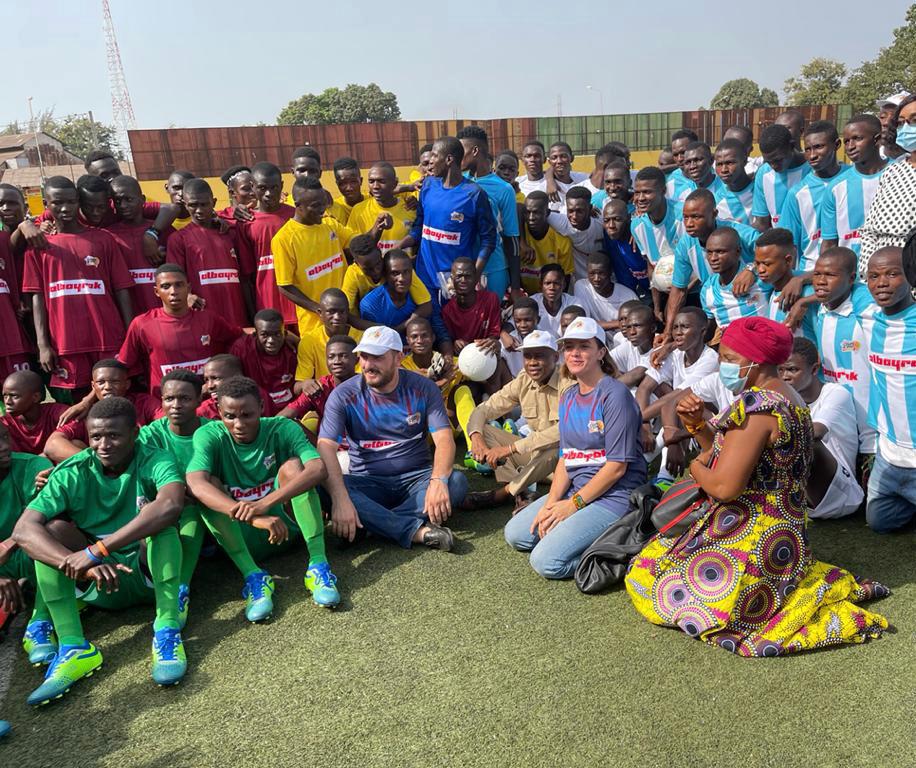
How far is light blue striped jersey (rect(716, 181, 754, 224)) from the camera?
276 inches

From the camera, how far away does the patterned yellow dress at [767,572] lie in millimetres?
3404

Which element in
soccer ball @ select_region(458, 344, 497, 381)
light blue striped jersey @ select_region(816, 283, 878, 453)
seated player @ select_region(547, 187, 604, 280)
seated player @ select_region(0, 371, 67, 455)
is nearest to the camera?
light blue striped jersey @ select_region(816, 283, 878, 453)

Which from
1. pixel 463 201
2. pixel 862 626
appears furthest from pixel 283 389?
pixel 862 626

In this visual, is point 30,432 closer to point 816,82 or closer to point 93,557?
point 93,557

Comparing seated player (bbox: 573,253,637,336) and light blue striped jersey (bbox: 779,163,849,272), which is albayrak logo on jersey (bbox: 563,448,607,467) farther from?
Answer: light blue striped jersey (bbox: 779,163,849,272)

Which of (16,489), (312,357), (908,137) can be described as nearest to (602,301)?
(908,137)

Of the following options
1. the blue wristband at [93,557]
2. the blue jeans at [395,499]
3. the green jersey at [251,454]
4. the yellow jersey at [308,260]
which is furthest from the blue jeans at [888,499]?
the blue wristband at [93,557]

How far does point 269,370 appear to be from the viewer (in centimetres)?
588

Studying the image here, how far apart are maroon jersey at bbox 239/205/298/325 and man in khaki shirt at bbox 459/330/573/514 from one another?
213 centimetres

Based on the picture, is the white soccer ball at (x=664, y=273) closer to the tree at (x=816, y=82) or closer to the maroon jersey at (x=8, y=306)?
the maroon jersey at (x=8, y=306)

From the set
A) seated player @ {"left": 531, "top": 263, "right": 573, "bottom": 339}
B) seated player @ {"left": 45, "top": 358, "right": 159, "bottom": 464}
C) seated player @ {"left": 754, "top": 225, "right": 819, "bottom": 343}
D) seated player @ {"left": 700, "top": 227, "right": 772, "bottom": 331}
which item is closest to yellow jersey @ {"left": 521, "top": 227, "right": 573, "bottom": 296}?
seated player @ {"left": 531, "top": 263, "right": 573, "bottom": 339}

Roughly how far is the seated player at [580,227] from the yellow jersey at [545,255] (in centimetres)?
8

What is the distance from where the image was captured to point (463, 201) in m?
6.74

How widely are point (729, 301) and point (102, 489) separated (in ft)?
15.5
